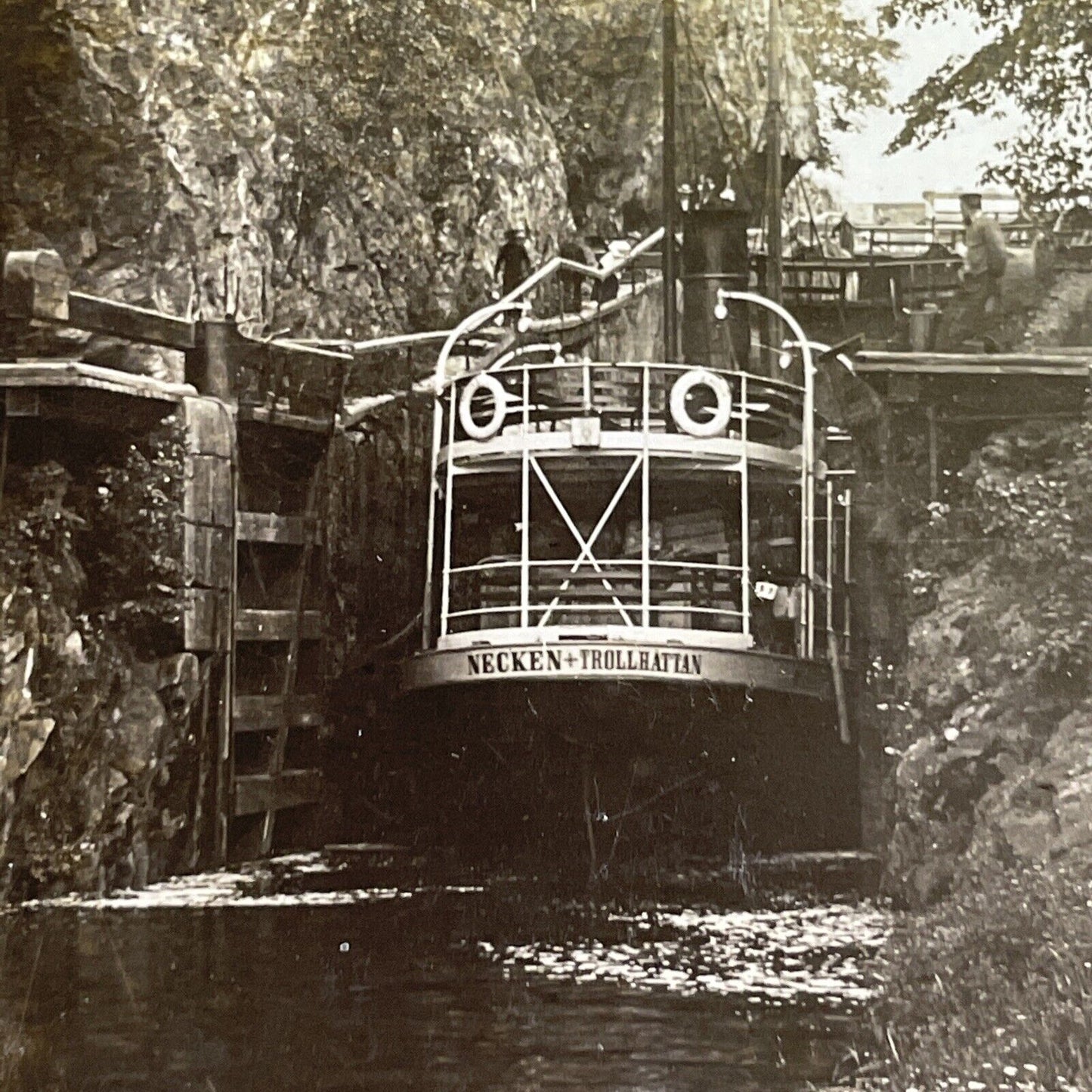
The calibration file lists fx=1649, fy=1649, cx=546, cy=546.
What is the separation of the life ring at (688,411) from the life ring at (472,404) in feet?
1.20

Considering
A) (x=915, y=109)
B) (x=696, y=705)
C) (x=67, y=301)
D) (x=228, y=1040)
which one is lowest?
(x=228, y=1040)

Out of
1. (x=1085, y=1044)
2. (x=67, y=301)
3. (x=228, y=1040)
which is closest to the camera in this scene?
(x=1085, y=1044)

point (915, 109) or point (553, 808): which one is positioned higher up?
point (915, 109)

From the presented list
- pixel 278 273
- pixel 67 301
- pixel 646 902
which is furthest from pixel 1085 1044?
pixel 67 301

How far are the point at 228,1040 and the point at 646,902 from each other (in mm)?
829

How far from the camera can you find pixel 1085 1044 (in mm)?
2900

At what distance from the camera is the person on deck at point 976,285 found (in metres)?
3.30

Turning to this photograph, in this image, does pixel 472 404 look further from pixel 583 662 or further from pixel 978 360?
pixel 978 360

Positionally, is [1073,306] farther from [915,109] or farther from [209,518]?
[209,518]

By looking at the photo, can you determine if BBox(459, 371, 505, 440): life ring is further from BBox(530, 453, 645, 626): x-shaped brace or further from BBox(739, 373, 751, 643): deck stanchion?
A: BBox(739, 373, 751, 643): deck stanchion

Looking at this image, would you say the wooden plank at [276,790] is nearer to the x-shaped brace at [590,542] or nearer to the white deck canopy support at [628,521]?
the white deck canopy support at [628,521]

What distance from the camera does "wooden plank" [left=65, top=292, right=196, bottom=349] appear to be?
3.53 meters

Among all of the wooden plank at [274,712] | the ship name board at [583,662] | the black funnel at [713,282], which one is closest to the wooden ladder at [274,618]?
the wooden plank at [274,712]

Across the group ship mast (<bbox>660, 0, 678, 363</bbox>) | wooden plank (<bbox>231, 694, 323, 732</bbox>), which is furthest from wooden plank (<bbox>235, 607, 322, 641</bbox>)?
ship mast (<bbox>660, 0, 678, 363</bbox>)
